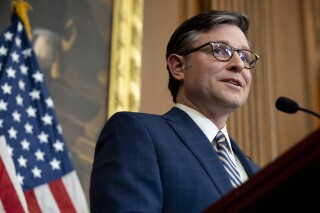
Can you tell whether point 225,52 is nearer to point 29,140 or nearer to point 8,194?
point 8,194

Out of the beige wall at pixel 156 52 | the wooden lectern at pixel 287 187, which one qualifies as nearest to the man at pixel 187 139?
the wooden lectern at pixel 287 187

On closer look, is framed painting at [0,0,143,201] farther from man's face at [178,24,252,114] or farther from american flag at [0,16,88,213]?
man's face at [178,24,252,114]

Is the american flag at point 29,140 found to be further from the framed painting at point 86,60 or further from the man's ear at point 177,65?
the man's ear at point 177,65

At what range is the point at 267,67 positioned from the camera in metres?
5.54

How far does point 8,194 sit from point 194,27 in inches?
59.3

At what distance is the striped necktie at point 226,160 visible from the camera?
213 centimetres

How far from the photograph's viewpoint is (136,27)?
15.6ft

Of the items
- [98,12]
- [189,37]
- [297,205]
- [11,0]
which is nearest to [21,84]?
[11,0]

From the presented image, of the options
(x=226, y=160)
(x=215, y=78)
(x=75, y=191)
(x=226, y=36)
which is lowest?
(x=75, y=191)

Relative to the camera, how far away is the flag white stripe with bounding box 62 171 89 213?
3807 millimetres

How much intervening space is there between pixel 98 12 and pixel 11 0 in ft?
2.25

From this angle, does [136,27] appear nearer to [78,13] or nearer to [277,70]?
[78,13]

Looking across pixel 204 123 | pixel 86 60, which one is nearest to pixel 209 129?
pixel 204 123

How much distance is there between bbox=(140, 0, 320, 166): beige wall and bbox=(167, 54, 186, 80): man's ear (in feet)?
6.69
